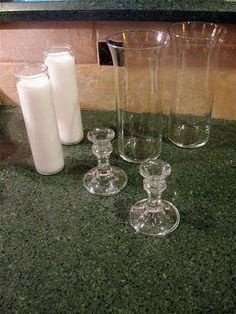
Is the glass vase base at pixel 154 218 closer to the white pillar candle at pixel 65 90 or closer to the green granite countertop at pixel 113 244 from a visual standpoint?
the green granite countertop at pixel 113 244

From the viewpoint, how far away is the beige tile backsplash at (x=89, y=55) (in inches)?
31.3

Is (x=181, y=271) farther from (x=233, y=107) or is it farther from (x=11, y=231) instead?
(x=233, y=107)

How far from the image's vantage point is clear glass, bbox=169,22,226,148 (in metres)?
0.72

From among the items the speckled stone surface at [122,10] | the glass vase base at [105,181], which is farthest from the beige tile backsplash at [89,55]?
the glass vase base at [105,181]

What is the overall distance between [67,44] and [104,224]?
1.51 feet

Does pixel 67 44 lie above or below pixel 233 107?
above

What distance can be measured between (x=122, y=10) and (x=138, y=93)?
182 mm

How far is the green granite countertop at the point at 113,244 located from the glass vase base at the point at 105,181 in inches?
0.5

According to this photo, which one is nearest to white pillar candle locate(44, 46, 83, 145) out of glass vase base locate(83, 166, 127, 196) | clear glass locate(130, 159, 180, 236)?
glass vase base locate(83, 166, 127, 196)

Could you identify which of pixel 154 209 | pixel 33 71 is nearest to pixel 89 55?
pixel 33 71

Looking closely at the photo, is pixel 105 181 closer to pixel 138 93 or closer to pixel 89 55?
pixel 138 93

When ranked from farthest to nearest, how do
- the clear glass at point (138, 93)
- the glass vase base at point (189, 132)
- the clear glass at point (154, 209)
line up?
the glass vase base at point (189, 132) → the clear glass at point (138, 93) → the clear glass at point (154, 209)

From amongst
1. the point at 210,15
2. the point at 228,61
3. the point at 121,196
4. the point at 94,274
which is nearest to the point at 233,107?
the point at 228,61

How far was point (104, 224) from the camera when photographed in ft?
1.94
